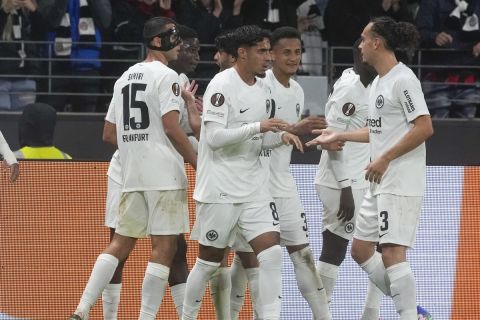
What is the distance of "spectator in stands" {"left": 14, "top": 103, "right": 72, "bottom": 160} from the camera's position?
13.0 meters

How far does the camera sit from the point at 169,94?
10.6 meters

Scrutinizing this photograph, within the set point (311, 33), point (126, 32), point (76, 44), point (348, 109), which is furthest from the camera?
point (311, 33)

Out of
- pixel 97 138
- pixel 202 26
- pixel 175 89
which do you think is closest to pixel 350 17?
pixel 202 26

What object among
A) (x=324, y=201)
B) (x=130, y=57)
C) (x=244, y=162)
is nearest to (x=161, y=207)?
(x=244, y=162)

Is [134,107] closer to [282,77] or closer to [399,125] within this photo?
[282,77]

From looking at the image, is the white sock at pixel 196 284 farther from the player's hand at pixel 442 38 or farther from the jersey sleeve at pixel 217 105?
the player's hand at pixel 442 38

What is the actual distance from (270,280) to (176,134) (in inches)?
50.9

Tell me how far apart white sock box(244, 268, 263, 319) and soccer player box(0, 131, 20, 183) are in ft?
7.22

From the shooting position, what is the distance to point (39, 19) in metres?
15.9

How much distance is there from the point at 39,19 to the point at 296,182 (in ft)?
15.7

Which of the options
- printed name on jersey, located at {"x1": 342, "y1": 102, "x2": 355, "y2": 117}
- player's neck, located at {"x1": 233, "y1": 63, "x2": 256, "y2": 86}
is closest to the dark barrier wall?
printed name on jersey, located at {"x1": 342, "y1": 102, "x2": 355, "y2": 117}

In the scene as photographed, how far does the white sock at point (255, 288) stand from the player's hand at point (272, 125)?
144 centimetres

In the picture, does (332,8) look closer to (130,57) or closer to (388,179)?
(130,57)

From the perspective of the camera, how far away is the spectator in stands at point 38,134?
1302 cm
